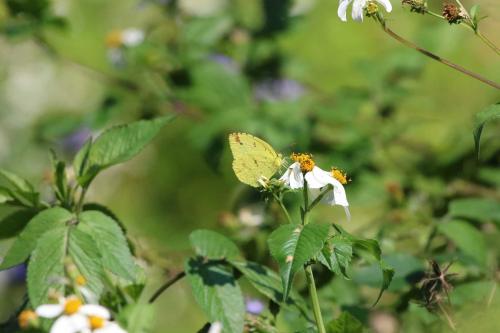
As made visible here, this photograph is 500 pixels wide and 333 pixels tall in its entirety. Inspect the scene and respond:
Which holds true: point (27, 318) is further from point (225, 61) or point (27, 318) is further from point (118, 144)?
point (225, 61)

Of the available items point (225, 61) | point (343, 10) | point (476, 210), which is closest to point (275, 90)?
point (225, 61)

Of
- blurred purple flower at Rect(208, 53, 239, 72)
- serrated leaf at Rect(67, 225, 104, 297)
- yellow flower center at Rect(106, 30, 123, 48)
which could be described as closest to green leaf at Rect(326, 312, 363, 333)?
serrated leaf at Rect(67, 225, 104, 297)

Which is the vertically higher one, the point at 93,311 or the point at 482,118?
the point at 482,118

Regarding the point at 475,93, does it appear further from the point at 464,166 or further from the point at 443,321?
the point at 443,321

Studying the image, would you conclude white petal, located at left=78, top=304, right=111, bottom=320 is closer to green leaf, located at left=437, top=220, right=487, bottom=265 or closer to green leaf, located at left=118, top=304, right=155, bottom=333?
green leaf, located at left=118, top=304, right=155, bottom=333

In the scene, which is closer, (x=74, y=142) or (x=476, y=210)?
(x=476, y=210)

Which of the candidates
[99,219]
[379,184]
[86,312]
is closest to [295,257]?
[86,312]
